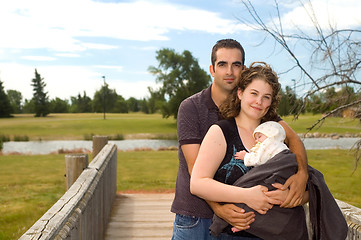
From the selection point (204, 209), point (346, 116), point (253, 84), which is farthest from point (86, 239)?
point (346, 116)

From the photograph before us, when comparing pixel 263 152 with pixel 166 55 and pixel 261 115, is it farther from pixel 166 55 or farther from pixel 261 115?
pixel 166 55

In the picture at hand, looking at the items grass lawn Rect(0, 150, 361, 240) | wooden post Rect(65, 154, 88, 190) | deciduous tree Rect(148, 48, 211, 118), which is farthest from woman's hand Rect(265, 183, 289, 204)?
deciduous tree Rect(148, 48, 211, 118)

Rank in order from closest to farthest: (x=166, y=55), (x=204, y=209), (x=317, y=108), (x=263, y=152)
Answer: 1. (x=263, y=152)
2. (x=204, y=209)
3. (x=317, y=108)
4. (x=166, y=55)

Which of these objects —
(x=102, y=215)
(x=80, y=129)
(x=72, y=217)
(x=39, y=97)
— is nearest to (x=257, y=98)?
(x=72, y=217)

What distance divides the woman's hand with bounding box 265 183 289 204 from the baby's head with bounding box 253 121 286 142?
0.24 m

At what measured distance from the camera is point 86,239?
3.67 m

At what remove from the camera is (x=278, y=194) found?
207 centimetres

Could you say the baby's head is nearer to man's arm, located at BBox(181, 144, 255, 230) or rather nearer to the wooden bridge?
man's arm, located at BBox(181, 144, 255, 230)

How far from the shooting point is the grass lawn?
7.70m

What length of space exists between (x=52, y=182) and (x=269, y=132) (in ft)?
32.6

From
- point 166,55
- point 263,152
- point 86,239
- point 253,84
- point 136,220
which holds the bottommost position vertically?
point 136,220

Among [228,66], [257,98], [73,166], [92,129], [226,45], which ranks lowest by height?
[92,129]

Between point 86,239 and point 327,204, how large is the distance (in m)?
2.22

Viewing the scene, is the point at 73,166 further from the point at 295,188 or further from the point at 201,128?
the point at 295,188
